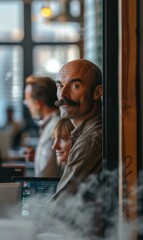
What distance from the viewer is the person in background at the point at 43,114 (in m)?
3.41

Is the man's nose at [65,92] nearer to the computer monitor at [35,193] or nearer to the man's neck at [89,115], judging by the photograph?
the man's neck at [89,115]

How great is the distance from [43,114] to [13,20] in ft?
26.5

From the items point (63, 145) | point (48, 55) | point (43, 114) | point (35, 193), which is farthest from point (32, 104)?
point (48, 55)

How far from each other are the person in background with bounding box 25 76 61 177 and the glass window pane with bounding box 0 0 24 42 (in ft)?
25.4

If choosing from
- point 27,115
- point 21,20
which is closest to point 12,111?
point 27,115

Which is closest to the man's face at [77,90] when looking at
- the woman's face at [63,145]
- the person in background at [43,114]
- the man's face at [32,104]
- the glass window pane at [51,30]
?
the woman's face at [63,145]

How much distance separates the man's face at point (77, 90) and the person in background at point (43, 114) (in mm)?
1139

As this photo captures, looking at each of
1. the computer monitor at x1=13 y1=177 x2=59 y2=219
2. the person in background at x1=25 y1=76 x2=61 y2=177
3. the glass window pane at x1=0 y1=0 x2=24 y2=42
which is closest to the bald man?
the computer monitor at x1=13 y1=177 x2=59 y2=219

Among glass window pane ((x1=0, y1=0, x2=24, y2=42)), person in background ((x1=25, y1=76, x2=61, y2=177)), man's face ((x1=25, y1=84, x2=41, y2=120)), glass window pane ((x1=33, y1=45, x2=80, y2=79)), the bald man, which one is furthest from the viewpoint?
glass window pane ((x1=0, y1=0, x2=24, y2=42))

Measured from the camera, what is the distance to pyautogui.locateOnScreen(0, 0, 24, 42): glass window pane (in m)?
Result: 11.7

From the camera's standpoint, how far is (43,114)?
3.97 metres

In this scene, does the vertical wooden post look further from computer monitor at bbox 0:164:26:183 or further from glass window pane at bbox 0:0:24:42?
glass window pane at bbox 0:0:24:42

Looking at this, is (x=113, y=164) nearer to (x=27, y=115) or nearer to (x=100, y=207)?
(x=100, y=207)

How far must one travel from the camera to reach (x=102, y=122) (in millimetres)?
1847
